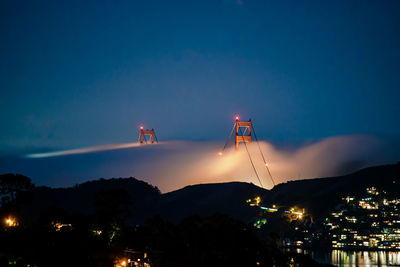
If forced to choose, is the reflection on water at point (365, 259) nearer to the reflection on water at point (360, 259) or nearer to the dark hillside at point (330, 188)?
the reflection on water at point (360, 259)

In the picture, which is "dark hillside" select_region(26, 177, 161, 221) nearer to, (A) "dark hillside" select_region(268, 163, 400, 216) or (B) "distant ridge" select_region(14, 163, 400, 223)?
(B) "distant ridge" select_region(14, 163, 400, 223)

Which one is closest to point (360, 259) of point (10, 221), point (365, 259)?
point (365, 259)

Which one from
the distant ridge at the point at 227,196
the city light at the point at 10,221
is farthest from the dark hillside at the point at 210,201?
the city light at the point at 10,221

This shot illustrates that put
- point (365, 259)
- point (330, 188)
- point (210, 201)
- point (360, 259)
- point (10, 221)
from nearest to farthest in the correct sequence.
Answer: point (10, 221)
point (365, 259)
point (360, 259)
point (330, 188)
point (210, 201)

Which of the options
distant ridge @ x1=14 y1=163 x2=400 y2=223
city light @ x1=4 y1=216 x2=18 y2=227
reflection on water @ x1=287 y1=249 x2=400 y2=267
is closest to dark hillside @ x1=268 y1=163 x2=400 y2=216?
distant ridge @ x1=14 y1=163 x2=400 y2=223

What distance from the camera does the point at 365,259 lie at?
159ft

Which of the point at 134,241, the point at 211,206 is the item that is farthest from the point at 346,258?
the point at 211,206

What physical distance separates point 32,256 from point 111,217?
419 centimetres

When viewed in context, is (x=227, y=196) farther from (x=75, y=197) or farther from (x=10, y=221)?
(x=10, y=221)

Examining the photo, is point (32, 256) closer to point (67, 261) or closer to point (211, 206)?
point (67, 261)

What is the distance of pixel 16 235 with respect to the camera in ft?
40.8

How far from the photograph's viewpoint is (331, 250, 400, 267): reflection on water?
44125 mm

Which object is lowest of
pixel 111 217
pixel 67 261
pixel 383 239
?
pixel 67 261

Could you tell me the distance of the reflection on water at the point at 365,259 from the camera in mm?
44125
